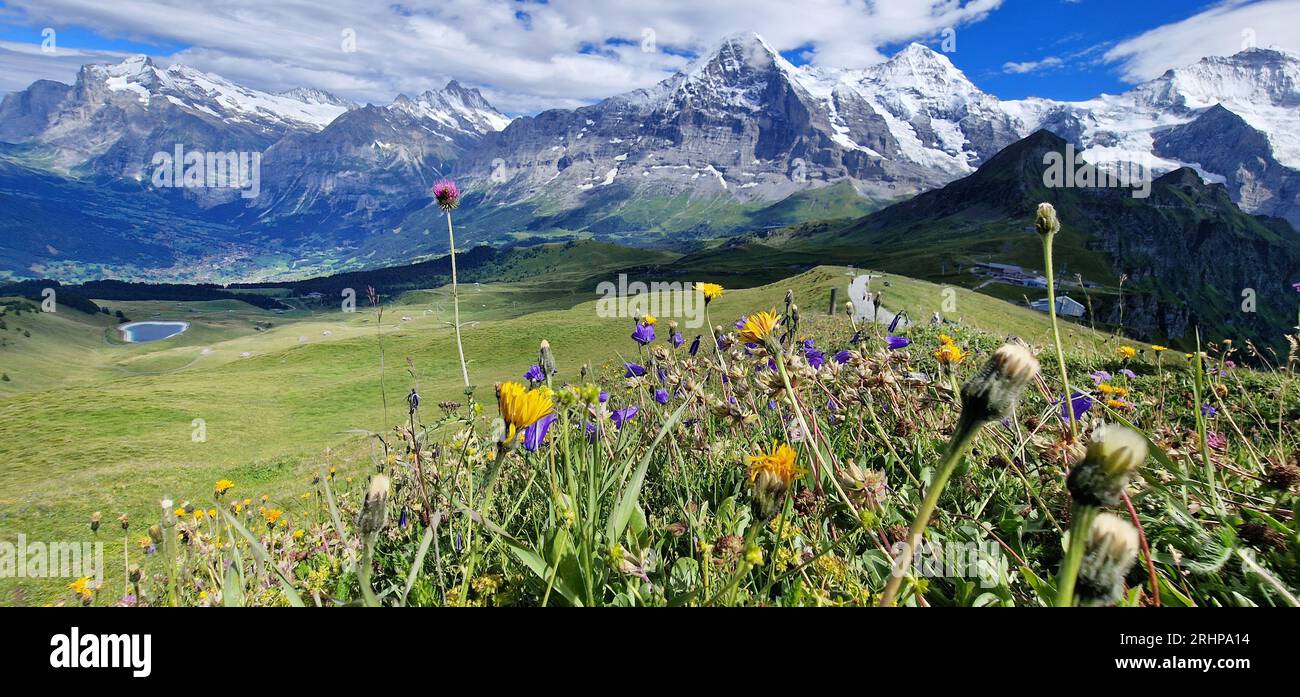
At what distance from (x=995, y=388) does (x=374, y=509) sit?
147cm

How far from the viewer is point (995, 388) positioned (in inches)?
51.3

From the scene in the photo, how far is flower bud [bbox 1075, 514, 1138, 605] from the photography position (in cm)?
96

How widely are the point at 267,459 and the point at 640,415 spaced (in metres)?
24.5

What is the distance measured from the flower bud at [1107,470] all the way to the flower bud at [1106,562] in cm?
5

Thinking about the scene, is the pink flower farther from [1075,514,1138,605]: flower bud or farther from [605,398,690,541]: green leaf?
[1075,514,1138,605]: flower bud

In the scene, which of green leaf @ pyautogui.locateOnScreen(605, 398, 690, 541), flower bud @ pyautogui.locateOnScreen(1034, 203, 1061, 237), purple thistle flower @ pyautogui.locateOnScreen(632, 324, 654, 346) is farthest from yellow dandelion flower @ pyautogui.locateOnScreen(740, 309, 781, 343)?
purple thistle flower @ pyautogui.locateOnScreen(632, 324, 654, 346)

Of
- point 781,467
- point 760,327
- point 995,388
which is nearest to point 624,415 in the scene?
point 760,327

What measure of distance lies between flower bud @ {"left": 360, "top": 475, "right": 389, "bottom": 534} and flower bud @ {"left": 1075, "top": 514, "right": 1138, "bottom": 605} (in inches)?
57.0

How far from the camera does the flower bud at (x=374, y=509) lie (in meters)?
1.49

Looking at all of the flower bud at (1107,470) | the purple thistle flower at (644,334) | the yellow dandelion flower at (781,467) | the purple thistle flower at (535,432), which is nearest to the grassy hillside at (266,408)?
the purple thistle flower at (644,334)
